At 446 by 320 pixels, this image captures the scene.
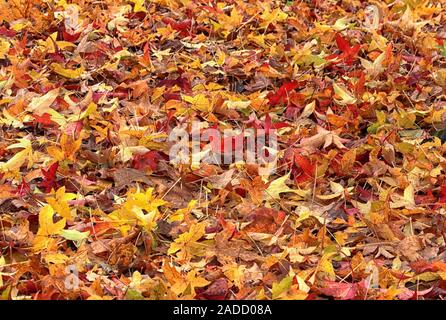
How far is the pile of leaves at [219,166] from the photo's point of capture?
6.07 feet

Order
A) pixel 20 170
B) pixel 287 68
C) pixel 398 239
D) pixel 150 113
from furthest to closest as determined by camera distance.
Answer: pixel 287 68 < pixel 150 113 < pixel 20 170 < pixel 398 239

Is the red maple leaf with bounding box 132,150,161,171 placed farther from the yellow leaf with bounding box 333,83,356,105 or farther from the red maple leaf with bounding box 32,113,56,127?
the yellow leaf with bounding box 333,83,356,105

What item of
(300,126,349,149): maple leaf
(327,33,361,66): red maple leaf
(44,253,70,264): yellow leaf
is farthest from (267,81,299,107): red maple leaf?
(44,253,70,264): yellow leaf

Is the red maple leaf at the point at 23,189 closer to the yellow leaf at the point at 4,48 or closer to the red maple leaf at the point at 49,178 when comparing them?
the red maple leaf at the point at 49,178

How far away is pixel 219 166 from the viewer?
2316 mm

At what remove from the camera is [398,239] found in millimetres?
1985

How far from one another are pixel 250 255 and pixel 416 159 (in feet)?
2.54

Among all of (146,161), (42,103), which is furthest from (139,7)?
(146,161)

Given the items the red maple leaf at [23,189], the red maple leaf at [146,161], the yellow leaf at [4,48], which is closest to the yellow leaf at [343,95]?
the red maple leaf at [146,161]

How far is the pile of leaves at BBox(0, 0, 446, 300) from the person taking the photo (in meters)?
1.85
